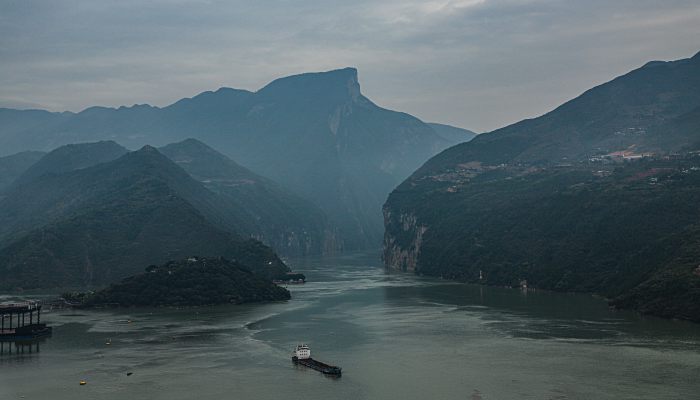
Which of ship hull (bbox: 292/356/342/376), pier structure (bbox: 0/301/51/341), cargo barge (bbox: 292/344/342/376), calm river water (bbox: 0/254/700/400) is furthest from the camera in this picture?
pier structure (bbox: 0/301/51/341)

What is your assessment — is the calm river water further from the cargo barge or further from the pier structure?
the pier structure

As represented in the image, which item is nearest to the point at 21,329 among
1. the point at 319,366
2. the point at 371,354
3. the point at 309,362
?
the point at 309,362

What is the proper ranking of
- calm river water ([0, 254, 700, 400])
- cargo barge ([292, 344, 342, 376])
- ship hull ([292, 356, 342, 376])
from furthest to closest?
cargo barge ([292, 344, 342, 376])
ship hull ([292, 356, 342, 376])
calm river water ([0, 254, 700, 400])

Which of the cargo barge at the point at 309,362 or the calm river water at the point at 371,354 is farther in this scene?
the cargo barge at the point at 309,362

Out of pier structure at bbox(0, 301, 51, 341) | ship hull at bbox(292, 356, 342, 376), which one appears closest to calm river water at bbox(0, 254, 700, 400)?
ship hull at bbox(292, 356, 342, 376)

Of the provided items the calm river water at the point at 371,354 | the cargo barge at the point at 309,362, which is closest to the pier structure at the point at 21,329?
the calm river water at the point at 371,354

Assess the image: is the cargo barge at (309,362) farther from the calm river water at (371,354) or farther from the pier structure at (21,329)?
the pier structure at (21,329)
